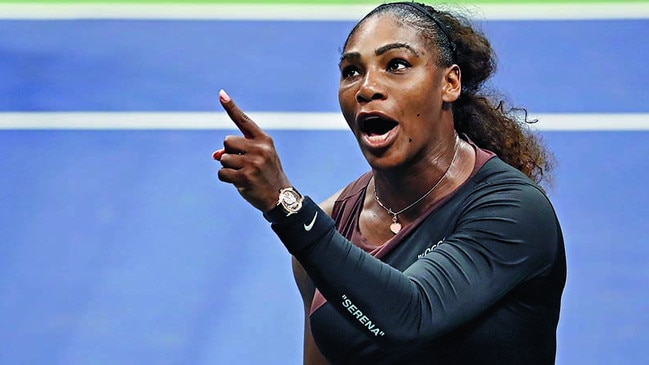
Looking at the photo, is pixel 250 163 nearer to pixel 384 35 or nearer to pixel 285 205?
pixel 285 205

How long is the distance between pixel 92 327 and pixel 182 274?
1.43ft

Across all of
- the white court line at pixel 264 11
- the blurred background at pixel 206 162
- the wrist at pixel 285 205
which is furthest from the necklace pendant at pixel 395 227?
the white court line at pixel 264 11

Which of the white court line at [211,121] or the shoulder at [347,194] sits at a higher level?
the white court line at [211,121]

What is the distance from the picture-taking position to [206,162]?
614cm

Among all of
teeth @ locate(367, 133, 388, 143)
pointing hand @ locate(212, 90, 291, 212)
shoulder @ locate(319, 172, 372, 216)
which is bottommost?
pointing hand @ locate(212, 90, 291, 212)

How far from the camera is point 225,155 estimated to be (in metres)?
2.59

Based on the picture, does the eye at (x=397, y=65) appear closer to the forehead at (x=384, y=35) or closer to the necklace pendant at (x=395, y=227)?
the forehead at (x=384, y=35)

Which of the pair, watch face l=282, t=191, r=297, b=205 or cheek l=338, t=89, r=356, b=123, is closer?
watch face l=282, t=191, r=297, b=205

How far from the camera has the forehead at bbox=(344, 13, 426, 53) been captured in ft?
10.2

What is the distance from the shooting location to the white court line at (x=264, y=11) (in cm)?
716

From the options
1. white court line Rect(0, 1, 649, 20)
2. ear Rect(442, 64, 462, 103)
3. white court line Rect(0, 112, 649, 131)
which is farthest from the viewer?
white court line Rect(0, 1, 649, 20)

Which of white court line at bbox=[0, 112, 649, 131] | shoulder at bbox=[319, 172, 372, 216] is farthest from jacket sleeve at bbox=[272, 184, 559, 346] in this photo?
white court line at bbox=[0, 112, 649, 131]

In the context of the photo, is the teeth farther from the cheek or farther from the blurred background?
the blurred background

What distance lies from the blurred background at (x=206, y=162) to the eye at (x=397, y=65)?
1.95 meters
